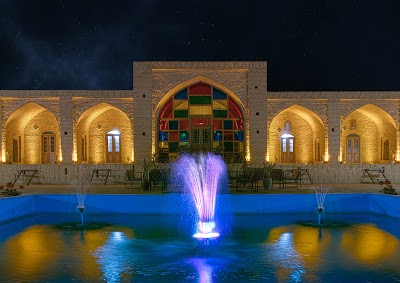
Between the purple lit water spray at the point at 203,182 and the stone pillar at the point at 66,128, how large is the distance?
169 inches

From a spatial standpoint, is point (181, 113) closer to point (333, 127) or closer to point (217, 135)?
point (217, 135)

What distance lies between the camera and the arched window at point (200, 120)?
19.7 meters

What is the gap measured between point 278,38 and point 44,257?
28571mm

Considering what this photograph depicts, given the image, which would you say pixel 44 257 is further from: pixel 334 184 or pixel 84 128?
pixel 84 128

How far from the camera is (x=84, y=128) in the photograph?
66.7ft

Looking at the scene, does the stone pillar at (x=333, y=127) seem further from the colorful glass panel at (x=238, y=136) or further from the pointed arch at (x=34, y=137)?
the pointed arch at (x=34, y=137)

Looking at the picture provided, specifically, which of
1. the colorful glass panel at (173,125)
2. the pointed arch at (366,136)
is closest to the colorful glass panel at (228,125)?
the colorful glass panel at (173,125)

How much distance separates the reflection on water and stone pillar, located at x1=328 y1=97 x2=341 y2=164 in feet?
29.1

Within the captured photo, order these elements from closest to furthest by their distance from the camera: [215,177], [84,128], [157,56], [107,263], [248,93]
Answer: [107,263] → [215,177] → [248,93] → [84,128] → [157,56]

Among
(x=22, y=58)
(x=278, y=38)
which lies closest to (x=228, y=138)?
(x=278, y=38)

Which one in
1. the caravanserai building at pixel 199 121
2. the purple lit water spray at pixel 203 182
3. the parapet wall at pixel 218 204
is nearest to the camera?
the purple lit water spray at pixel 203 182

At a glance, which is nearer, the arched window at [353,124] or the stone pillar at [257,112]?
the stone pillar at [257,112]

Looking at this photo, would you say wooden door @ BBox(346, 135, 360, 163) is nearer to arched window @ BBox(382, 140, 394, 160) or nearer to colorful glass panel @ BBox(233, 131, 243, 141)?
arched window @ BBox(382, 140, 394, 160)

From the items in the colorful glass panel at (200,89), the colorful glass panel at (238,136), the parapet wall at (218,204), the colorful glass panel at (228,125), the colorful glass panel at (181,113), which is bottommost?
the parapet wall at (218,204)
